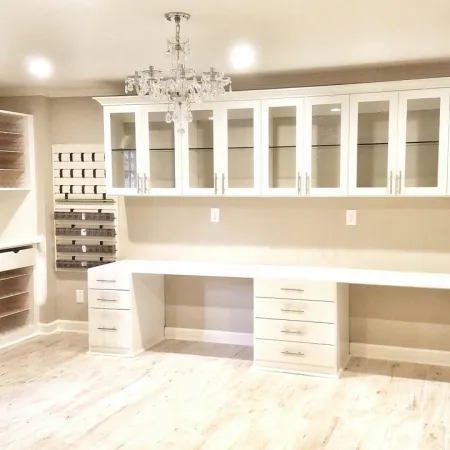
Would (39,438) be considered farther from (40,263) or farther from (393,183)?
(393,183)

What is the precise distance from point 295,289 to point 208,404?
1.04m

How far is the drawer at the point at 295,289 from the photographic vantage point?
391 centimetres

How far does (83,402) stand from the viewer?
355 cm

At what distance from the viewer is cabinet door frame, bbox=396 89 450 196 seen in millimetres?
3803

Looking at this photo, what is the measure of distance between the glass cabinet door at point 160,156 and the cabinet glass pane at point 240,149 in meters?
0.45

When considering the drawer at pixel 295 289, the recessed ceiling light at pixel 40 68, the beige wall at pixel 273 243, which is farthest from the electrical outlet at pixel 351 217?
the recessed ceiling light at pixel 40 68

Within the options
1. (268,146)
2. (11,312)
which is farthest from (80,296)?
(268,146)

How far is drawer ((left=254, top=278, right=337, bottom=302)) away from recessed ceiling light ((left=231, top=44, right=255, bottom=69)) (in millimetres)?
1569

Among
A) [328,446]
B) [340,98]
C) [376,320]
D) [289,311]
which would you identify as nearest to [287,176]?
[340,98]

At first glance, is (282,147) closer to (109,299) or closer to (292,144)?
(292,144)

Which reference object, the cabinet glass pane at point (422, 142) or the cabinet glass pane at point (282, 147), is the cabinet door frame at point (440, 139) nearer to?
the cabinet glass pane at point (422, 142)

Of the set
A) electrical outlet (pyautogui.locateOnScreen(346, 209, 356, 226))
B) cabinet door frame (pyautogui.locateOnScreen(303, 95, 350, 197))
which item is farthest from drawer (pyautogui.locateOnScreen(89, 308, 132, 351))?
electrical outlet (pyautogui.locateOnScreen(346, 209, 356, 226))

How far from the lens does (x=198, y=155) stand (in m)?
4.42

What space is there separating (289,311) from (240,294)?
83cm
